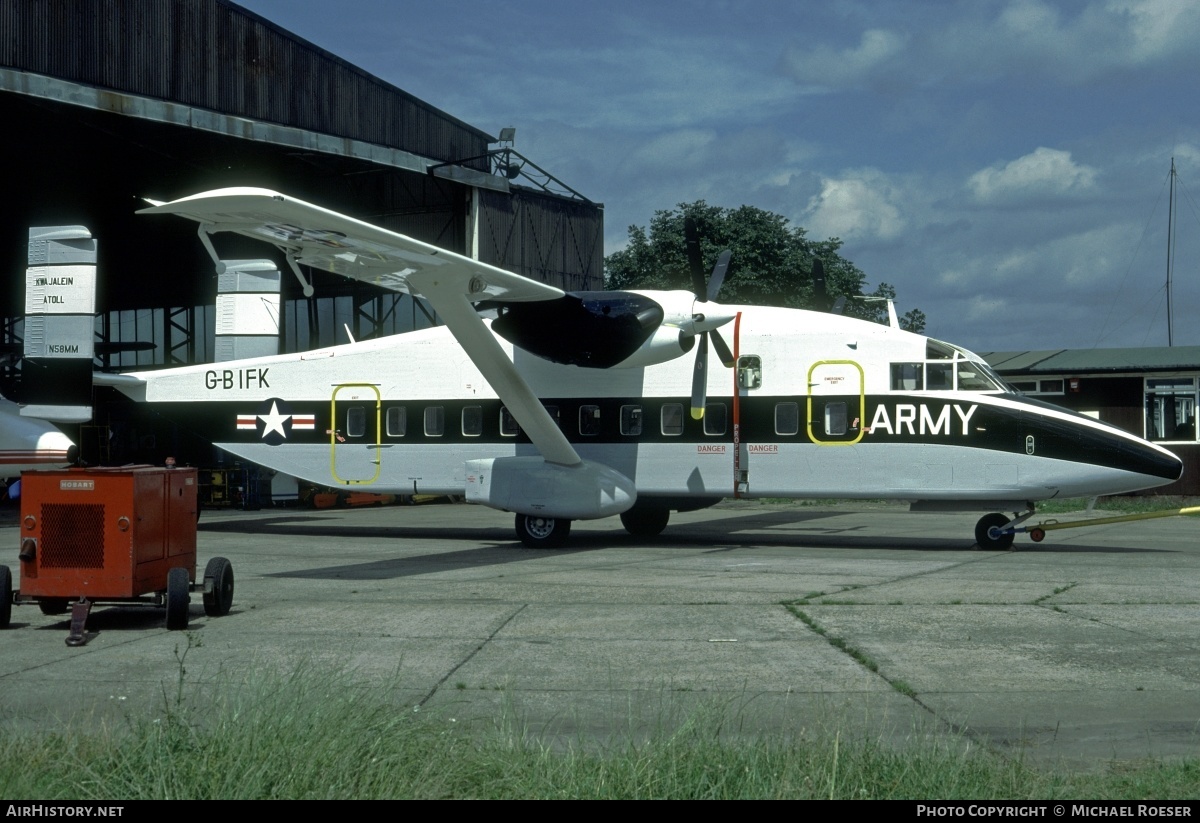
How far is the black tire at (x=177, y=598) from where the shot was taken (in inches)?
393

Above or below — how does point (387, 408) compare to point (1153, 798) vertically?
above

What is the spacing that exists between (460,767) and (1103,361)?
34590 mm

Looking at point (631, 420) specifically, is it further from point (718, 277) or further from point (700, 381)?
Result: point (718, 277)

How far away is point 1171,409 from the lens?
3303 cm

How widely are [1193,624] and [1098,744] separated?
192 inches

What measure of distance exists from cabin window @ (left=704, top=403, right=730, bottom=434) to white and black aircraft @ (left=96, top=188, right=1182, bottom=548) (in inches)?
1.3

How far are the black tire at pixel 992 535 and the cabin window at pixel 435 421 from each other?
30.0 ft

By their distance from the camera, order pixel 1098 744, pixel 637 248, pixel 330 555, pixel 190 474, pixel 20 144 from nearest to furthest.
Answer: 1. pixel 1098 744
2. pixel 190 474
3. pixel 330 555
4. pixel 20 144
5. pixel 637 248

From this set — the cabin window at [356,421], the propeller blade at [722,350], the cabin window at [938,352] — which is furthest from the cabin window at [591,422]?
the cabin window at [938,352]

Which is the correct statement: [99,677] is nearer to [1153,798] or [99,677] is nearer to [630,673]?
[630,673]

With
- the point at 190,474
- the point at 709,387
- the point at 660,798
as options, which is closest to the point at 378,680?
the point at 660,798

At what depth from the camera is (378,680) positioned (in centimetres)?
786

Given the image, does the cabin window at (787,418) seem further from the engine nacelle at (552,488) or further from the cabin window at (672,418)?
the engine nacelle at (552,488)

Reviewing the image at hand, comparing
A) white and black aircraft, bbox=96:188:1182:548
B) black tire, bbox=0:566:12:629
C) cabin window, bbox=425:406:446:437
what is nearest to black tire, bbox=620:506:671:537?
white and black aircraft, bbox=96:188:1182:548
